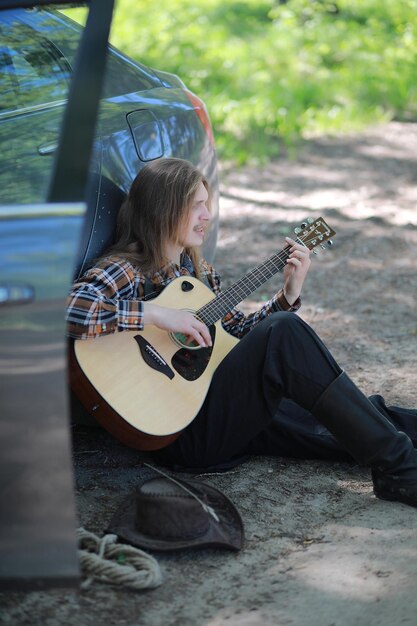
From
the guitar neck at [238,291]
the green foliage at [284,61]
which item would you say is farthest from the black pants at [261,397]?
the green foliage at [284,61]

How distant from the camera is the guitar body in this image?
9.68 ft

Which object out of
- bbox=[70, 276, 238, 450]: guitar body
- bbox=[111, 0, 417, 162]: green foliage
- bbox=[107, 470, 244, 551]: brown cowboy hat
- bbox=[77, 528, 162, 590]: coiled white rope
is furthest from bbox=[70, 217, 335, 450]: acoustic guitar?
bbox=[111, 0, 417, 162]: green foliage

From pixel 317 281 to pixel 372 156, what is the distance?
3036 millimetres

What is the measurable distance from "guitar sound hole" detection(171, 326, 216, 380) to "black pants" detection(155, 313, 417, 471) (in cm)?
6

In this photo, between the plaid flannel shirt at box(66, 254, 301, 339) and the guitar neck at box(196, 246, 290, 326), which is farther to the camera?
the guitar neck at box(196, 246, 290, 326)

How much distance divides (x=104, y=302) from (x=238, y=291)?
59 centimetres

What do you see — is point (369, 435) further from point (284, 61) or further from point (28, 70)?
point (284, 61)

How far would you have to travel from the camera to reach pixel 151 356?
3.10 m

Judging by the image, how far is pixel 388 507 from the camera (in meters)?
Result: 3.11

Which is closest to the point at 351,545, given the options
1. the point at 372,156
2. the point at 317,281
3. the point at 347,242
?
the point at 317,281

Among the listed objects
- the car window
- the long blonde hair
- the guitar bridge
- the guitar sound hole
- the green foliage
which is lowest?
the green foliage

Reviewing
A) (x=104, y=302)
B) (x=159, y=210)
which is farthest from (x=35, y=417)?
(x=159, y=210)

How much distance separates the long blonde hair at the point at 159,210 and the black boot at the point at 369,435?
0.78 m

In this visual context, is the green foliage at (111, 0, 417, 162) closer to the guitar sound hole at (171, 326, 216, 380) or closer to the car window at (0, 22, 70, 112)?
the car window at (0, 22, 70, 112)
